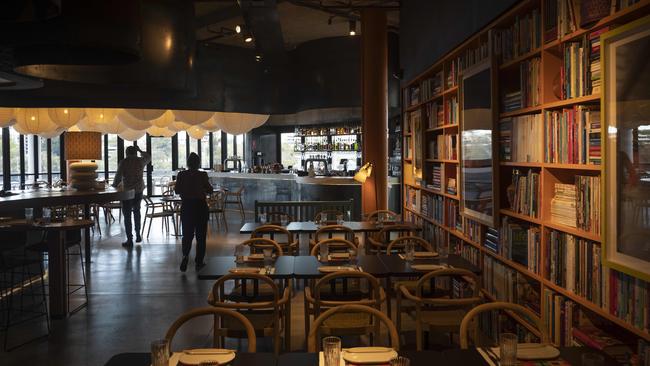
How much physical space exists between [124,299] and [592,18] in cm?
576

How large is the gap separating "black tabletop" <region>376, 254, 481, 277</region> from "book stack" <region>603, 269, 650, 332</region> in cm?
141

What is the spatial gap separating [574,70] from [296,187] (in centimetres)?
1091

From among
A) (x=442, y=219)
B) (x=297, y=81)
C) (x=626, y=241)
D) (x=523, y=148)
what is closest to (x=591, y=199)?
(x=626, y=241)

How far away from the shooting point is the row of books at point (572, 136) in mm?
3020

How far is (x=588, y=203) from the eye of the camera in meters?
3.08

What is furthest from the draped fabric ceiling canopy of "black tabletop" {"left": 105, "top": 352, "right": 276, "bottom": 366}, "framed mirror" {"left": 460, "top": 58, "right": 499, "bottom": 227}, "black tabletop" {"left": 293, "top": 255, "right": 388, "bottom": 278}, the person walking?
"black tabletop" {"left": 105, "top": 352, "right": 276, "bottom": 366}

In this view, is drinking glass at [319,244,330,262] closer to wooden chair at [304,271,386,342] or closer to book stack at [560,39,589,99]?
wooden chair at [304,271,386,342]

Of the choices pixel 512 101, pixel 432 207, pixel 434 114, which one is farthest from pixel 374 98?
pixel 512 101

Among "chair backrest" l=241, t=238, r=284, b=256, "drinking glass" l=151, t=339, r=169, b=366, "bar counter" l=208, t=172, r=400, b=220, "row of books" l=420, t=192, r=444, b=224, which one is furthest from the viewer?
"bar counter" l=208, t=172, r=400, b=220

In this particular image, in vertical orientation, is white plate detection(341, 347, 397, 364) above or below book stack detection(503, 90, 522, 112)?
below

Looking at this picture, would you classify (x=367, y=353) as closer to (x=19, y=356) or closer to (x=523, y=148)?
(x=523, y=148)

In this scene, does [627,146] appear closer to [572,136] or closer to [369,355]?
[572,136]

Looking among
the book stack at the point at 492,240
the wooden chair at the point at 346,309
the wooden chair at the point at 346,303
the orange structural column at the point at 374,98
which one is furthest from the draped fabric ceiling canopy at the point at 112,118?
the wooden chair at the point at 346,309

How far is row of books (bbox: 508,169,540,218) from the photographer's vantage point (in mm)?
3779
